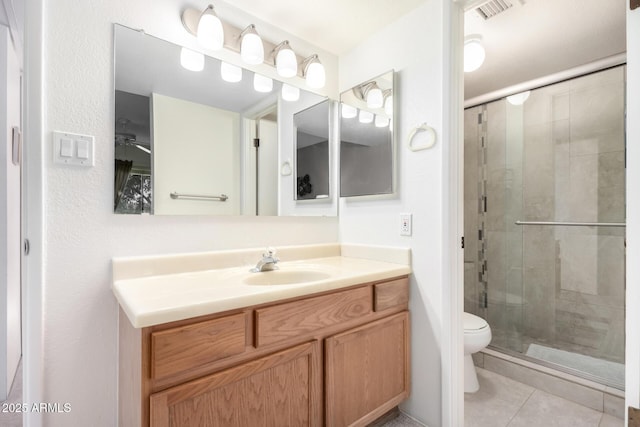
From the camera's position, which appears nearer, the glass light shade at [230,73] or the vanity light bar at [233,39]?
the vanity light bar at [233,39]

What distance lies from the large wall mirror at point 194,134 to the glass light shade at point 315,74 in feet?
0.45

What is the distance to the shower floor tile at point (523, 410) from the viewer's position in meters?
1.56

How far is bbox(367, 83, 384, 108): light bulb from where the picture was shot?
1730mm

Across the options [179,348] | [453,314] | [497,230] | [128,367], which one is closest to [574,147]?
[497,230]

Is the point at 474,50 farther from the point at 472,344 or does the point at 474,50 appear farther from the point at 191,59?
the point at 472,344

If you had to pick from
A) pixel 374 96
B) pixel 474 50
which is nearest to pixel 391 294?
pixel 374 96

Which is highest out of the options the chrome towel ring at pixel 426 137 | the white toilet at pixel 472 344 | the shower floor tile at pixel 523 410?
the chrome towel ring at pixel 426 137

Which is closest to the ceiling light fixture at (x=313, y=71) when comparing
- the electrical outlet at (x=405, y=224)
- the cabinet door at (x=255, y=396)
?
the electrical outlet at (x=405, y=224)

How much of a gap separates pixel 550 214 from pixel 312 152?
1951 mm

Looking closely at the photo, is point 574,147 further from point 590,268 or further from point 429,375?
point 429,375

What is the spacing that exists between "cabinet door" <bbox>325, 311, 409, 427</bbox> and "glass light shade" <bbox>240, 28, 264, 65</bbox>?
4.54 ft

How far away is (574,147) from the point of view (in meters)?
2.29

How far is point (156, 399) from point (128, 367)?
0.30 metres
